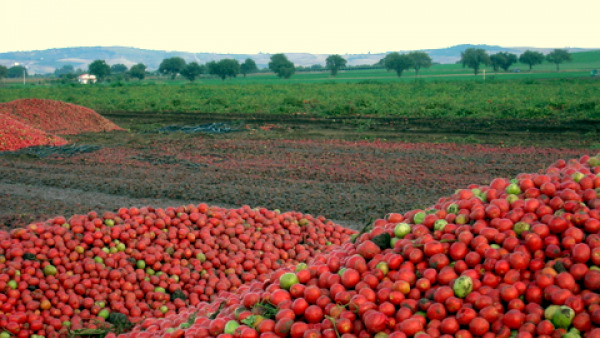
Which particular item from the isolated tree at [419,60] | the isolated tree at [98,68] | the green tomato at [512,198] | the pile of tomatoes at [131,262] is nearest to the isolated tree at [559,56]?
the isolated tree at [419,60]

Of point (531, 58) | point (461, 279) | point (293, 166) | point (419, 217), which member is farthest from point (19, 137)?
point (531, 58)

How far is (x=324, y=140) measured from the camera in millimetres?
20219

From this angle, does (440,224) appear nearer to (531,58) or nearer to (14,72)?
(531,58)

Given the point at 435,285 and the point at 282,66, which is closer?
Answer: the point at 435,285

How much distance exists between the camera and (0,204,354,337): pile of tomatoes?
5.57m

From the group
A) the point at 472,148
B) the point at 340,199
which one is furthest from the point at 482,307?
the point at 472,148

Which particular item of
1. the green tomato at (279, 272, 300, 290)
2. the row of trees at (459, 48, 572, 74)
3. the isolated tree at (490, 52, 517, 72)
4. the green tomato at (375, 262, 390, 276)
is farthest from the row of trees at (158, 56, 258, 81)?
the green tomato at (375, 262, 390, 276)

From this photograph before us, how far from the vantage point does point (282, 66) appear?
96625mm

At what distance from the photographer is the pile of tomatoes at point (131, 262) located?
5566 mm

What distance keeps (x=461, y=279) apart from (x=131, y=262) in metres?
4.01

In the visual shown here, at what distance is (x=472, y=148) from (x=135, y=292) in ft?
45.3

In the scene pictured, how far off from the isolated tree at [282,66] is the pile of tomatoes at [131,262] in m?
89.0

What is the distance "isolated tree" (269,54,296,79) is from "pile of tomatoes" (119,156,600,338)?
302 feet

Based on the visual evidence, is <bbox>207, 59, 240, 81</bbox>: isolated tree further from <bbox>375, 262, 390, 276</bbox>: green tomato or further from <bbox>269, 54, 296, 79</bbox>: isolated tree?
<bbox>375, 262, 390, 276</bbox>: green tomato
